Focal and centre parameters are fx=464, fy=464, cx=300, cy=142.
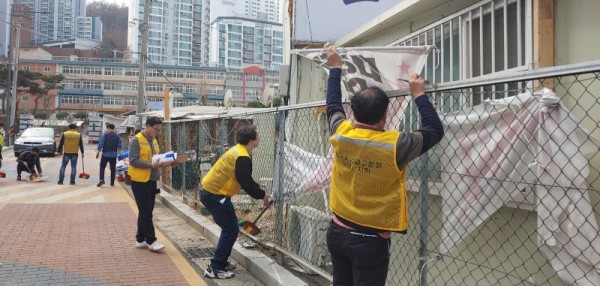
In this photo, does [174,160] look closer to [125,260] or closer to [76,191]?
[125,260]

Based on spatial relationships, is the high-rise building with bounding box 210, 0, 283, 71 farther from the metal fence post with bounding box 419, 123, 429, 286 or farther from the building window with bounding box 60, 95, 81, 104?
the building window with bounding box 60, 95, 81, 104

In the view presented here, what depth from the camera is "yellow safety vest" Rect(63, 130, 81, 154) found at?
12.7m

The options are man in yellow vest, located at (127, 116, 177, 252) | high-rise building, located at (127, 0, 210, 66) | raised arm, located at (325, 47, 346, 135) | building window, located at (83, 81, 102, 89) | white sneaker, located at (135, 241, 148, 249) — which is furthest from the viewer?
building window, located at (83, 81, 102, 89)

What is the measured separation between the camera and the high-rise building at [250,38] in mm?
31739

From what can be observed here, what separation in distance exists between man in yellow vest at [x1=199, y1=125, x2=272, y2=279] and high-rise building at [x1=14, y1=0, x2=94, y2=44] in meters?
28.7

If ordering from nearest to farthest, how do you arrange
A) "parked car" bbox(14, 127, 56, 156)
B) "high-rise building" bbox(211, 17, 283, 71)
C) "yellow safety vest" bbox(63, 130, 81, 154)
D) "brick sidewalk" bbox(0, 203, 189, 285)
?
"brick sidewalk" bbox(0, 203, 189, 285) → "yellow safety vest" bbox(63, 130, 81, 154) → "parked car" bbox(14, 127, 56, 156) → "high-rise building" bbox(211, 17, 283, 71)

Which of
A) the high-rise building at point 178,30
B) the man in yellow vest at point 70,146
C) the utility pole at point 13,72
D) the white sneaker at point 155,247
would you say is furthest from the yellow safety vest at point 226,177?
the utility pole at point 13,72

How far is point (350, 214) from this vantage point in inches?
103

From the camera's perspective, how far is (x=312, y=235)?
482 cm

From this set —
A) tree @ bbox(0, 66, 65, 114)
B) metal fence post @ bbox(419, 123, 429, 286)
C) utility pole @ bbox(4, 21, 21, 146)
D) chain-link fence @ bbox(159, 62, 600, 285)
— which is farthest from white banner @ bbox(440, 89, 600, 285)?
tree @ bbox(0, 66, 65, 114)

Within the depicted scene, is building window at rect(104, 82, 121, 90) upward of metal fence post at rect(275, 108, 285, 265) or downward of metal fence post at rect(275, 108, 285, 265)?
upward

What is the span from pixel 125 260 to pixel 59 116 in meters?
69.3

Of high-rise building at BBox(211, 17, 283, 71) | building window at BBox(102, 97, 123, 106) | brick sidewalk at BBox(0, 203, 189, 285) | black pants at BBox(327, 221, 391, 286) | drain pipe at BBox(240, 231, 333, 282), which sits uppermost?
high-rise building at BBox(211, 17, 283, 71)

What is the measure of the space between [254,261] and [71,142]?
31.3 ft
